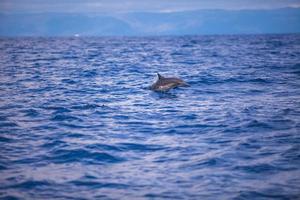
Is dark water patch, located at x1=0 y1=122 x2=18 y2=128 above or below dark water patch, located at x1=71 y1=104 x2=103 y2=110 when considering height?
below

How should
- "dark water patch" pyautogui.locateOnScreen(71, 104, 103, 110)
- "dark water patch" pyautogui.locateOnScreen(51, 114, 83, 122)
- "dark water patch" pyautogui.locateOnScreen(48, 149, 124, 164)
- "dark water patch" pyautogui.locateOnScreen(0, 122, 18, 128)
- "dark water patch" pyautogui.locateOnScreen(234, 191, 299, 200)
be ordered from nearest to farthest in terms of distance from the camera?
"dark water patch" pyautogui.locateOnScreen(234, 191, 299, 200) < "dark water patch" pyautogui.locateOnScreen(48, 149, 124, 164) < "dark water patch" pyautogui.locateOnScreen(0, 122, 18, 128) < "dark water patch" pyautogui.locateOnScreen(51, 114, 83, 122) < "dark water patch" pyautogui.locateOnScreen(71, 104, 103, 110)

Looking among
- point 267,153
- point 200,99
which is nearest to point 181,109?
point 200,99

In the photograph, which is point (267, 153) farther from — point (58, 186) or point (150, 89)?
point (150, 89)

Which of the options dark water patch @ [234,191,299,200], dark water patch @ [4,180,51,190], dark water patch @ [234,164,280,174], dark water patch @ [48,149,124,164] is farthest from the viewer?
dark water patch @ [48,149,124,164]

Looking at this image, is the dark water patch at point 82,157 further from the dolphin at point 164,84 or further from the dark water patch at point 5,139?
the dolphin at point 164,84

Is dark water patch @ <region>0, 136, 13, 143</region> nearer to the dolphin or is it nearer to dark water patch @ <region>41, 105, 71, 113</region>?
dark water patch @ <region>41, 105, 71, 113</region>

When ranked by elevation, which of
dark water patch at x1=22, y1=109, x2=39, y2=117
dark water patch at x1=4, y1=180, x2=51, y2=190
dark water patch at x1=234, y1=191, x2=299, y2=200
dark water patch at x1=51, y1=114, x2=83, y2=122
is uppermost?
dark water patch at x1=22, y1=109, x2=39, y2=117

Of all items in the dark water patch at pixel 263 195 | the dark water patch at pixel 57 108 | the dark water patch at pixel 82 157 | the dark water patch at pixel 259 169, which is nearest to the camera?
the dark water patch at pixel 263 195

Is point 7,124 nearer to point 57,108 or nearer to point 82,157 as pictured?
point 57,108

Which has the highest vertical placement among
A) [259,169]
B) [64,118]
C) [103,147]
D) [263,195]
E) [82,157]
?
[64,118]

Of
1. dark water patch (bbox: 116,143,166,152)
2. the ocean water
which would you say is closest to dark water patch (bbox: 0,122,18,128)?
the ocean water

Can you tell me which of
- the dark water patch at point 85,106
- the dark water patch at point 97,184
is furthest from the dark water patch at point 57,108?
the dark water patch at point 97,184

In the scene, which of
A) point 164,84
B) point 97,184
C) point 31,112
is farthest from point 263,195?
point 164,84

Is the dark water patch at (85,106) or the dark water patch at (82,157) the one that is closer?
the dark water patch at (82,157)
